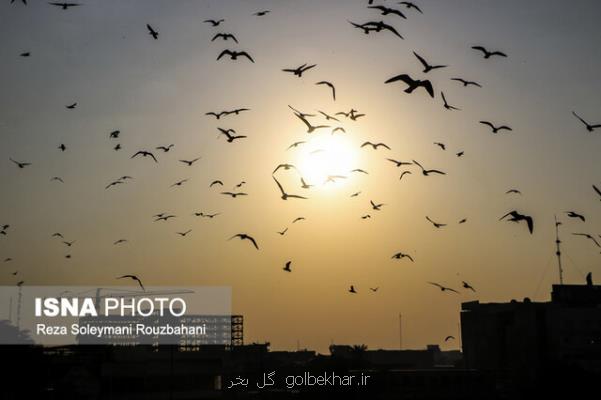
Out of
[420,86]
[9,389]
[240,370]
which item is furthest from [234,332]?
[420,86]

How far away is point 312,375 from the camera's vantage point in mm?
113938

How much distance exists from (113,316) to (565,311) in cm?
9165

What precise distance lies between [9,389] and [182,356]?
39.6 meters

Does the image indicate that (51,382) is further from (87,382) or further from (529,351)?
(529,351)

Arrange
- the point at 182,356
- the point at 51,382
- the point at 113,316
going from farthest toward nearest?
the point at 113,316
the point at 182,356
the point at 51,382

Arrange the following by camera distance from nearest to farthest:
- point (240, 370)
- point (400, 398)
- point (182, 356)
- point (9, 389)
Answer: point (9, 389) → point (400, 398) → point (182, 356) → point (240, 370)

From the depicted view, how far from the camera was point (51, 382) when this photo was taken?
281 feet

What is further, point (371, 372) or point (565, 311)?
point (565, 311)

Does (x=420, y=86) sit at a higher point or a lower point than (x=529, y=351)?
higher

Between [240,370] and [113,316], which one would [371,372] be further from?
[113,316]

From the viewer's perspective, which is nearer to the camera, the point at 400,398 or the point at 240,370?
the point at 400,398

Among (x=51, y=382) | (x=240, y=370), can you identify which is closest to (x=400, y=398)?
(x=240, y=370)

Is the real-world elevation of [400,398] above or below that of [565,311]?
below

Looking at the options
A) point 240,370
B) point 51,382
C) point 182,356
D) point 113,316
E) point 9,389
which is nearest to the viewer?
point 9,389
